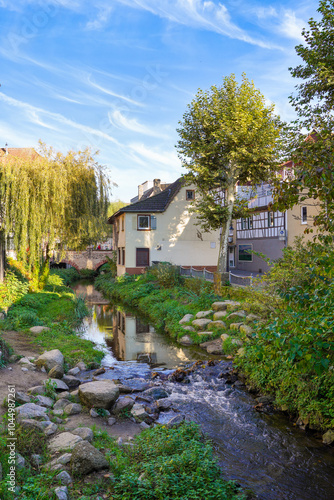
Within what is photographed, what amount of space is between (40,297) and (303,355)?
609 inches

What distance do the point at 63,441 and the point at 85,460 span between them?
2.40 ft

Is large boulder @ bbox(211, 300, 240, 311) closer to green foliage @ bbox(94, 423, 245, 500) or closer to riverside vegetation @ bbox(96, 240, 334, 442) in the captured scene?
riverside vegetation @ bbox(96, 240, 334, 442)

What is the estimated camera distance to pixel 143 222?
97.7 ft

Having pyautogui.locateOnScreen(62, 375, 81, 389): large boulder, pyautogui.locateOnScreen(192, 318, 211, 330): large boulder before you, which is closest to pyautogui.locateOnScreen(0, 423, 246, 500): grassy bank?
pyautogui.locateOnScreen(62, 375, 81, 389): large boulder

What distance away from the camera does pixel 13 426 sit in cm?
516

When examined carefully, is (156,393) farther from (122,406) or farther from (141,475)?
(141,475)

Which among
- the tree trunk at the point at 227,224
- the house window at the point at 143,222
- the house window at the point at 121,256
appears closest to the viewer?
the tree trunk at the point at 227,224

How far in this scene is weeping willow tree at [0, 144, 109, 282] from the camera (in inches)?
674

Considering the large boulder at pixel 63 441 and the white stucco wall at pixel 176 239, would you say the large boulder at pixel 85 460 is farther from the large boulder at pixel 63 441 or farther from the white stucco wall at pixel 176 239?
the white stucco wall at pixel 176 239

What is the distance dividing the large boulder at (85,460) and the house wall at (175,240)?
2444cm

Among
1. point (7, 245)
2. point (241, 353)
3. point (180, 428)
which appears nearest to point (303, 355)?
point (180, 428)

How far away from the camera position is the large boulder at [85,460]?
4656 millimetres

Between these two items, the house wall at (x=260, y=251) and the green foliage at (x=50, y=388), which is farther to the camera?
the house wall at (x=260, y=251)

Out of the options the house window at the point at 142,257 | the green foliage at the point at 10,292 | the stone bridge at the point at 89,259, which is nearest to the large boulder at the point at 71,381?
the green foliage at the point at 10,292
